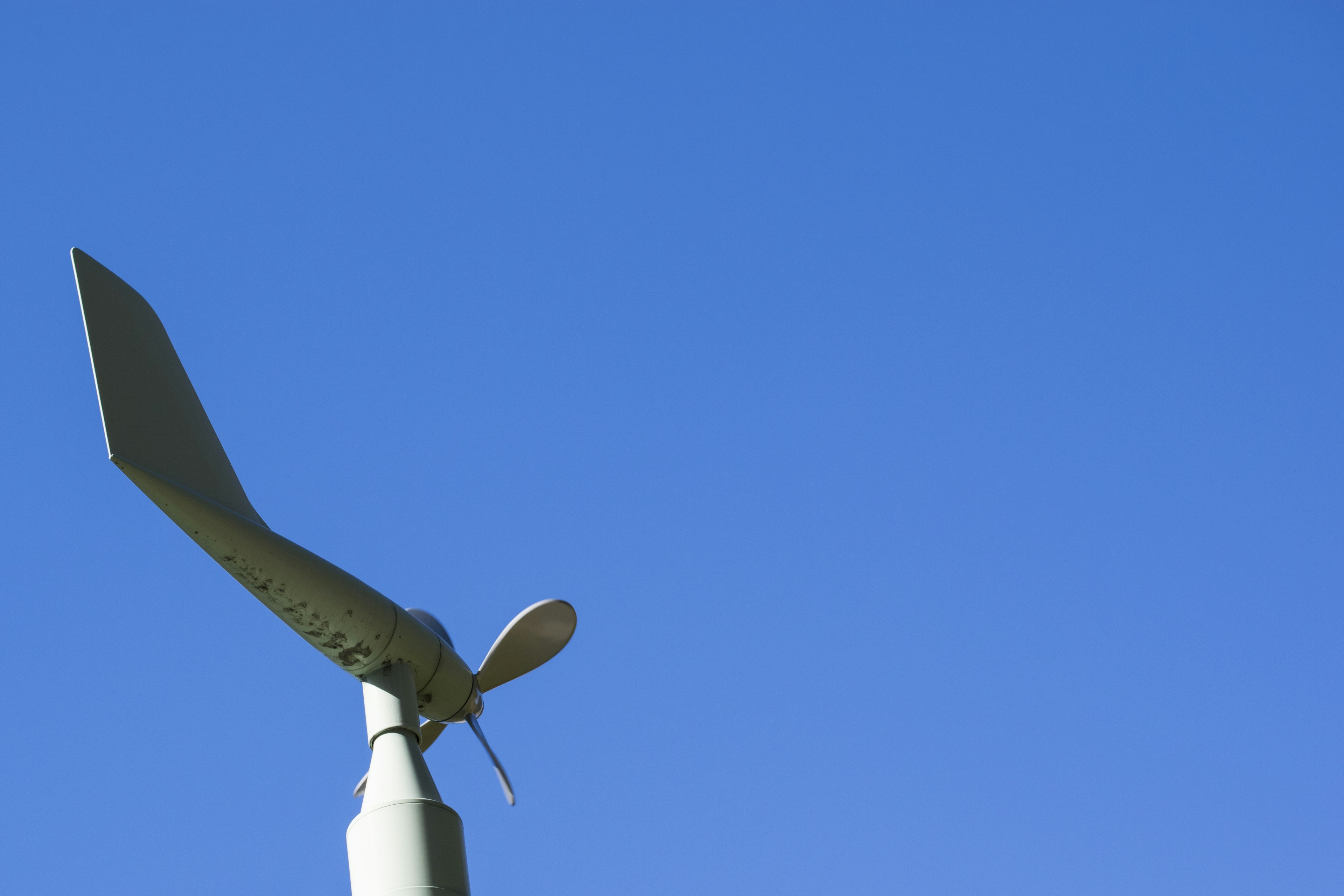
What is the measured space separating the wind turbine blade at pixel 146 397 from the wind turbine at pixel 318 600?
12mm

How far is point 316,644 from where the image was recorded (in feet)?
26.5

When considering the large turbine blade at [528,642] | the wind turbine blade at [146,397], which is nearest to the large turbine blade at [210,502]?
the wind turbine blade at [146,397]

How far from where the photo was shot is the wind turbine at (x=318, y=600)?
7.02 meters

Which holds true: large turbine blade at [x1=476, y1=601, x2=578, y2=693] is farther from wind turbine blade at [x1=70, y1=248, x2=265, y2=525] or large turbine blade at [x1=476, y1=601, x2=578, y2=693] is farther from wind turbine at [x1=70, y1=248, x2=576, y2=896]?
wind turbine blade at [x1=70, y1=248, x2=265, y2=525]

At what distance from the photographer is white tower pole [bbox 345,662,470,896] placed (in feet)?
22.5

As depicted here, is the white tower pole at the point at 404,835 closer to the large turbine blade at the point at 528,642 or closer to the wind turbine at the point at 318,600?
the wind turbine at the point at 318,600

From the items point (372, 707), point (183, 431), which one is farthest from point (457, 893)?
point (183, 431)

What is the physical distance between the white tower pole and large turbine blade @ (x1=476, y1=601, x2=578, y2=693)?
1.96 metres

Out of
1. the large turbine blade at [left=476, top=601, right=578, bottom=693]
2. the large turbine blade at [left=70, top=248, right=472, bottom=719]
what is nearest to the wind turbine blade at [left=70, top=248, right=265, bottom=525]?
the large turbine blade at [left=70, top=248, right=472, bottom=719]

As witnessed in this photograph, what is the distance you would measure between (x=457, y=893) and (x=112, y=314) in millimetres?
4783

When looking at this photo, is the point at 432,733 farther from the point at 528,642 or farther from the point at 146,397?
the point at 146,397

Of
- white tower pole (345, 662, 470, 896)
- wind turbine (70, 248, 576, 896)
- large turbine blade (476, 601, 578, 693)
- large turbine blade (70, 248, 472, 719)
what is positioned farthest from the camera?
large turbine blade (476, 601, 578, 693)

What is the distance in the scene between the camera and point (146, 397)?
7910mm

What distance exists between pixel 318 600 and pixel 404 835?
5.91 feet
